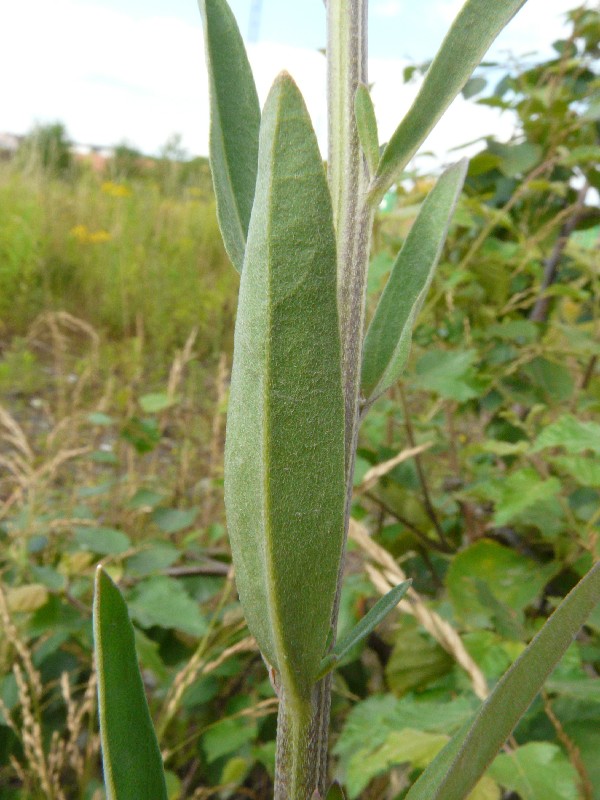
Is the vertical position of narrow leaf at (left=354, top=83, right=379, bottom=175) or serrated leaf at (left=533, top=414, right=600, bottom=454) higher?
narrow leaf at (left=354, top=83, right=379, bottom=175)

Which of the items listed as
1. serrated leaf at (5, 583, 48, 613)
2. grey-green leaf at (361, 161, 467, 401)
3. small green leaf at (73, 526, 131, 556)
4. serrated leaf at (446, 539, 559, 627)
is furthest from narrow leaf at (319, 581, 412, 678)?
small green leaf at (73, 526, 131, 556)

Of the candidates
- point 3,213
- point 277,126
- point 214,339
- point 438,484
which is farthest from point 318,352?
point 3,213

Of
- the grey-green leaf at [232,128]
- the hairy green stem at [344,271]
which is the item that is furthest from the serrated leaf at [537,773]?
the grey-green leaf at [232,128]

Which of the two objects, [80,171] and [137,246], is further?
[80,171]

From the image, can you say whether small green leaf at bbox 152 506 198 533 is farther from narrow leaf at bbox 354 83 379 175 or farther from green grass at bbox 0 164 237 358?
green grass at bbox 0 164 237 358

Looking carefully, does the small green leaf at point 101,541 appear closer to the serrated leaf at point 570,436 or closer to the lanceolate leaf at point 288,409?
the serrated leaf at point 570,436

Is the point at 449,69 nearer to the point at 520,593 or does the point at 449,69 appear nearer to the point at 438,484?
the point at 520,593
